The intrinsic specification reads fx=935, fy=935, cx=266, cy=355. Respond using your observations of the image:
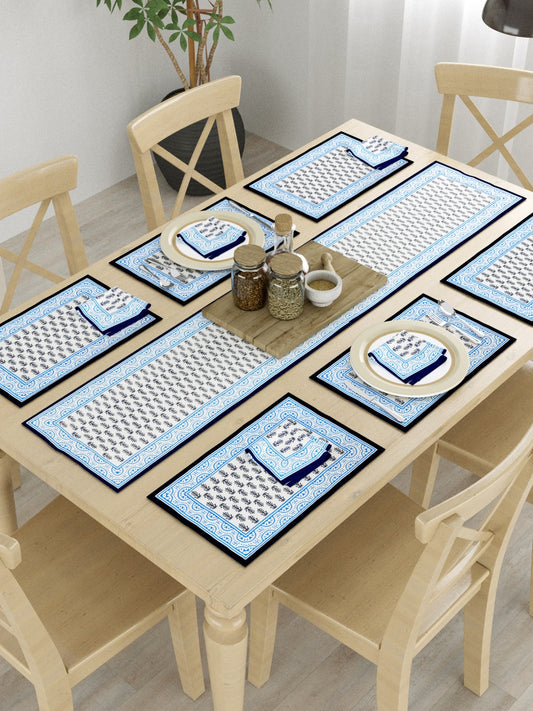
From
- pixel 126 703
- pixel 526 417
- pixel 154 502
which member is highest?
pixel 154 502

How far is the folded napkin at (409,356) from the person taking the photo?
1.93 meters

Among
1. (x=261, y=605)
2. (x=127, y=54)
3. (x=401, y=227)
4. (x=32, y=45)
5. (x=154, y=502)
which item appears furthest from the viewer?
(x=127, y=54)

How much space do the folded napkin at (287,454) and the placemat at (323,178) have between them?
783 millimetres

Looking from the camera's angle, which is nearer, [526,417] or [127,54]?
[526,417]

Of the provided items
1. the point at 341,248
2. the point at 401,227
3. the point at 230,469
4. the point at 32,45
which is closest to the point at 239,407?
the point at 230,469

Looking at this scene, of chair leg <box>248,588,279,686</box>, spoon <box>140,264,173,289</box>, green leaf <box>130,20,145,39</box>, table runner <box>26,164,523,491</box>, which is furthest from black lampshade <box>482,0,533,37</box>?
green leaf <box>130,20,145,39</box>

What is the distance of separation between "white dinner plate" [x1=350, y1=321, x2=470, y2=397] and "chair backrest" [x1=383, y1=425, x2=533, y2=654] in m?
0.25

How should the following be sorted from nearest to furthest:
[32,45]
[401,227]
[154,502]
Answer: [154,502] < [401,227] < [32,45]

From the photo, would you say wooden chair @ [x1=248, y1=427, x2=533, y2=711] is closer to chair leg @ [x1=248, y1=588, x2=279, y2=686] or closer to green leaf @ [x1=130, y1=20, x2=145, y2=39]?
chair leg @ [x1=248, y1=588, x2=279, y2=686]

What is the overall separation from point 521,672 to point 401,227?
1.13 meters

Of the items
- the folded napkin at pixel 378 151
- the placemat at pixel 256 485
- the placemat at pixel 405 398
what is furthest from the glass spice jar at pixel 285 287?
the folded napkin at pixel 378 151

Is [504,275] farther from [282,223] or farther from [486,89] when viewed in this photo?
[486,89]

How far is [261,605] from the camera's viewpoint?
6.56 ft

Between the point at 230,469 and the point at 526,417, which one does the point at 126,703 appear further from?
the point at 526,417
